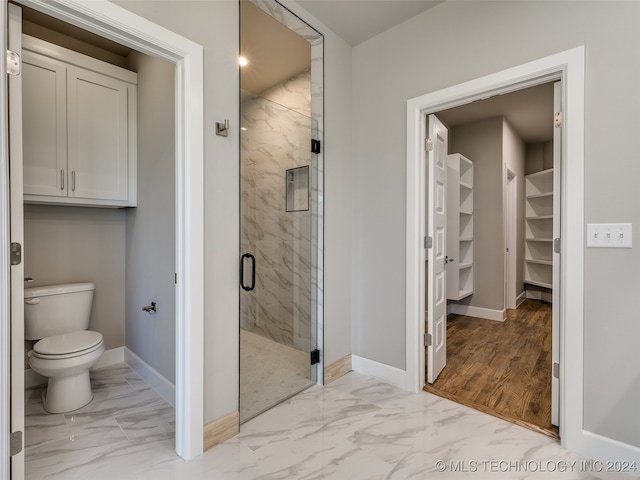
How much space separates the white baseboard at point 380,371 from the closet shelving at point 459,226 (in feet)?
6.44

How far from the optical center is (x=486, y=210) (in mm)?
4430

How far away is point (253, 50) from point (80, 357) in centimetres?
233

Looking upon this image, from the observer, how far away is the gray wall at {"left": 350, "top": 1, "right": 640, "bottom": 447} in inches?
62.5

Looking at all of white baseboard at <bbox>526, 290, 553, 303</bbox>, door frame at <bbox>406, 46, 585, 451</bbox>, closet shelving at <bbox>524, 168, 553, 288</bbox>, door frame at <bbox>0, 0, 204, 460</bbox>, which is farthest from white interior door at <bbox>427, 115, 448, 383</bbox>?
white baseboard at <bbox>526, 290, 553, 303</bbox>

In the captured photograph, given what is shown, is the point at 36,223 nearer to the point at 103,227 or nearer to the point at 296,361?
the point at 103,227

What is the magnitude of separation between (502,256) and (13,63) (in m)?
4.78

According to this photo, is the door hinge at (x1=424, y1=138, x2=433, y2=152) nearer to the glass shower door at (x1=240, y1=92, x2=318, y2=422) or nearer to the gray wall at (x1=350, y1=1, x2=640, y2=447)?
A: the gray wall at (x1=350, y1=1, x2=640, y2=447)

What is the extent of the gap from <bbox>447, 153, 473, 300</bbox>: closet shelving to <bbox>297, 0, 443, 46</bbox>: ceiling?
6.78ft

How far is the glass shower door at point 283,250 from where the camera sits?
2.42 m

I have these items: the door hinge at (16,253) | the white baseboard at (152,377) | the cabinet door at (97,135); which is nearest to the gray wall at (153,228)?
the white baseboard at (152,377)

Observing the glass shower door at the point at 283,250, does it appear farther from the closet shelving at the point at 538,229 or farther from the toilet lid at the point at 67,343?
the closet shelving at the point at 538,229

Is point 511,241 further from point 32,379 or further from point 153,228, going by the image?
point 32,379

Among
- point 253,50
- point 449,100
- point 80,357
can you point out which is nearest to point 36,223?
point 80,357

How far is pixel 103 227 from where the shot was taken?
2.83 m
